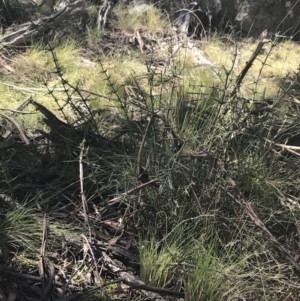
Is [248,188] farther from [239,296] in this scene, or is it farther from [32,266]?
[32,266]

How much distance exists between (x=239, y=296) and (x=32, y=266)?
913 mm

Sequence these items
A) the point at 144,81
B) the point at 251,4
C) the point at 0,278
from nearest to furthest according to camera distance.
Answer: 1. the point at 0,278
2. the point at 144,81
3. the point at 251,4

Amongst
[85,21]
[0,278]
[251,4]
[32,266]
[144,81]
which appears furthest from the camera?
[251,4]

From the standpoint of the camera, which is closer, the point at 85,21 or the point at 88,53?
the point at 88,53

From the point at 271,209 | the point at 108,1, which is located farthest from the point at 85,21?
the point at 271,209

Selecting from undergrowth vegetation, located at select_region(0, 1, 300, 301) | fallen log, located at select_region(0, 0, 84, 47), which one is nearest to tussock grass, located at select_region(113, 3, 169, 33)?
fallen log, located at select_region(0, 0, 84, 47)

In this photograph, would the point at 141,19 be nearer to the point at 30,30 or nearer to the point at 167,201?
the point at 30,30

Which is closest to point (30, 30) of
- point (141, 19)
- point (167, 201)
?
point (141, 19)

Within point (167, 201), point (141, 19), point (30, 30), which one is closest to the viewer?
point (167, 201)

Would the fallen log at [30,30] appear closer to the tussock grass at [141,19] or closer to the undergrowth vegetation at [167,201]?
the tussock grass at [141,19]

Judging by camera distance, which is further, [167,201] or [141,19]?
[141,19]

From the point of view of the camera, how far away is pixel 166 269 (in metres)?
2.22

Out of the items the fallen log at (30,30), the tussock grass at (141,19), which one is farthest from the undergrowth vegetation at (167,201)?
the tussock grass at (141,19)

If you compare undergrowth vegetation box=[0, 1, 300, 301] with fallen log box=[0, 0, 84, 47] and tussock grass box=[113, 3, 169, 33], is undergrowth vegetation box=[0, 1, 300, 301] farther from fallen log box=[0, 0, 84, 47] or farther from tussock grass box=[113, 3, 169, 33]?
tussock grass box=[113, 3, 169, 33]
